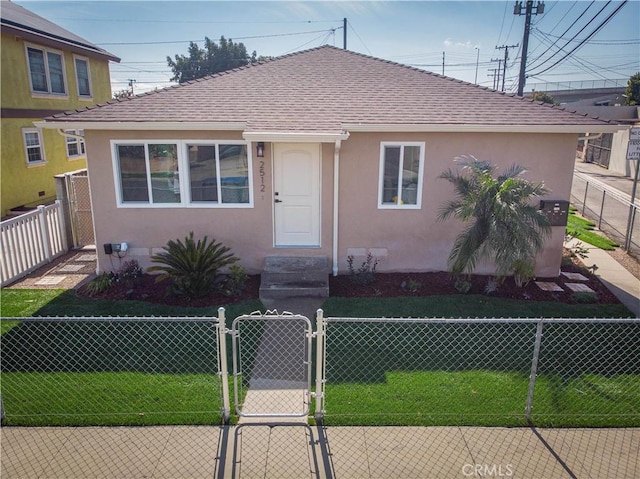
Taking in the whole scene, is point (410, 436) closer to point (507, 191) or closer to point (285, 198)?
point (507, 191)

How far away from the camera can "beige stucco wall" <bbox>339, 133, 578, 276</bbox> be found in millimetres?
9141

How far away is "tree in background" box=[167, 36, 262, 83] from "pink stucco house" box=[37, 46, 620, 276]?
4376 centimetres

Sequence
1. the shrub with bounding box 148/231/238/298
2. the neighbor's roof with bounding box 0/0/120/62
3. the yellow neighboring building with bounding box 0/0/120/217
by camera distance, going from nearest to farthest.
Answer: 1. the shrub with bounding box 148/231/238/298
2. the neighbor's roof with bounding box 0/0/120/62
3. the yellow neighboring building with bounding box 0/0/120/217

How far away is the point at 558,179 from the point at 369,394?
6448mm

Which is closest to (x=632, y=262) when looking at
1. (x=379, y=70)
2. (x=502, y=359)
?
(x=502, y=359)

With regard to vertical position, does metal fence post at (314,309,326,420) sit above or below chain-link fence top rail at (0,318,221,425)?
above

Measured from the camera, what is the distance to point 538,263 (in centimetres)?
956

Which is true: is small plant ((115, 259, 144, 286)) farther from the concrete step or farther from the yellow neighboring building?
the yellow neighboring building

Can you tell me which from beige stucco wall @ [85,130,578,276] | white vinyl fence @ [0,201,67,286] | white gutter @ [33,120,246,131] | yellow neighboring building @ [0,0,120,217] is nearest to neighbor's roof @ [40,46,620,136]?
white gutter @ [33,120,246,131]

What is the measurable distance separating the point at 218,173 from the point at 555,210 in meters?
6.70

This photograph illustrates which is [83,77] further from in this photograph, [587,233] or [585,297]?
[585,297]

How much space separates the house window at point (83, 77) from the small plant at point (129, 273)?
13.2 meters

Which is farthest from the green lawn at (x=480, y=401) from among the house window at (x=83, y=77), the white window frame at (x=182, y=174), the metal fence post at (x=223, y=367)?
the house window at (x=83, y=77)

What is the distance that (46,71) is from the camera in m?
17.0
